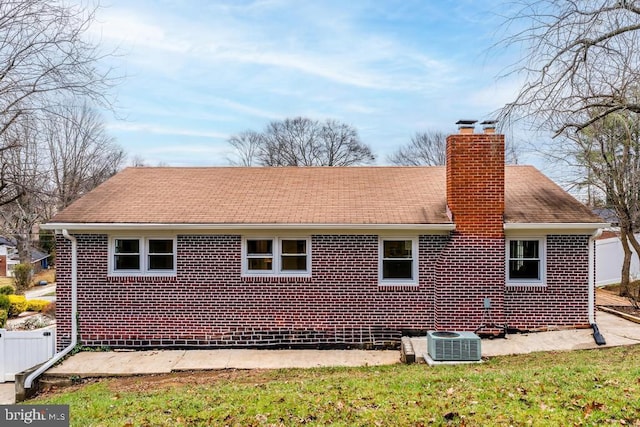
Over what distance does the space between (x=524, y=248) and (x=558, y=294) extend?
129cm

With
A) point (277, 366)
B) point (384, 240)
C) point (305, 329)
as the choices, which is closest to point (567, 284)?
point (384, 240)


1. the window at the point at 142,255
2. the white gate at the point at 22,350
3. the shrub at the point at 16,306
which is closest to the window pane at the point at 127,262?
the window at the point at 142,255

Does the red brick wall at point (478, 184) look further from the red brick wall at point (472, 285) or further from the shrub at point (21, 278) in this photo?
the shrub at point (21, 278)

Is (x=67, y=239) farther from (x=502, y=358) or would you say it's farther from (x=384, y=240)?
(x=502, y=358)

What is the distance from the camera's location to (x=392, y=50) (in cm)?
1356

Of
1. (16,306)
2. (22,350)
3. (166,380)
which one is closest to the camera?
(166,380)

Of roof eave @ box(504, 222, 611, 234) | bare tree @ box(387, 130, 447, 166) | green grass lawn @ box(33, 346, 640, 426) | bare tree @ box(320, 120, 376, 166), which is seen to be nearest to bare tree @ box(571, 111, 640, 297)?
roof eave @ box(504, 222, 611, 234)

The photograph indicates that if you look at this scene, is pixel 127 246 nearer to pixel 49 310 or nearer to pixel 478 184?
pixel 478 184

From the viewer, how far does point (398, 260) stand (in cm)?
1013

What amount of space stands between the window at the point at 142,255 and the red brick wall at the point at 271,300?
0.69ft

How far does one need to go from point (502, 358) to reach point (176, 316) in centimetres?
710

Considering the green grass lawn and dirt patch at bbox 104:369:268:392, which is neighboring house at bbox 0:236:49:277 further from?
the green grass lawn
